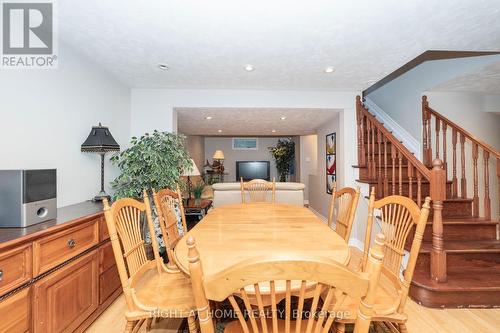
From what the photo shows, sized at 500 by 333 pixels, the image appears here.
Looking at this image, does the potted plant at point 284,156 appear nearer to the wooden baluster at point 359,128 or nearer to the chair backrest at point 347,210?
the wooden baluster at point 359,128

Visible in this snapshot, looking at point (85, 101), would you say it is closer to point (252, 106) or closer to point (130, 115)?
point (130, 115)

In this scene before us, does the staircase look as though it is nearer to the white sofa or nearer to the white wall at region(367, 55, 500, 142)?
the white wall at region(367, 55, 500, 142)

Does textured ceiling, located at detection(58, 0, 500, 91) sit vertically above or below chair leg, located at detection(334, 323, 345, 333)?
above

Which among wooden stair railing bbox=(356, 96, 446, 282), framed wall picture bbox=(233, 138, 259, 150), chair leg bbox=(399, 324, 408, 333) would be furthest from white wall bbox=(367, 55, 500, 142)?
framed wall picture bbox=(233, 138, 259, 150)

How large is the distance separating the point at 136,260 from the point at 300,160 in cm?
657

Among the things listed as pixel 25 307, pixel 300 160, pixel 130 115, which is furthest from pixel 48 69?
pixel 300 160

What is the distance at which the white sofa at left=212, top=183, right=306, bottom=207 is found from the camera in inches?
149

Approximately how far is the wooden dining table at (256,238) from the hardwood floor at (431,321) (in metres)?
0.88

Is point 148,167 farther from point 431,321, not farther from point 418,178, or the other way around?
point 431,321

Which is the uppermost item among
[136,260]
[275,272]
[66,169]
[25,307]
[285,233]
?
[66,169]

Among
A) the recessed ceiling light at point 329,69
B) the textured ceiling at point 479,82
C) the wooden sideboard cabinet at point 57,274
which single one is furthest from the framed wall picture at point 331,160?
the wooden sideboard cabinet at point 57,274

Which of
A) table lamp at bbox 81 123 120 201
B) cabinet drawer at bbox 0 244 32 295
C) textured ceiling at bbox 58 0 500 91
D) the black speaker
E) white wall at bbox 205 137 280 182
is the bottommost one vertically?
cabinet drawer at bbox 0 244 32 295

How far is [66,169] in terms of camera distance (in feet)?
7.21

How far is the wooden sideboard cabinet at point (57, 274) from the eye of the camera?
1.17m
